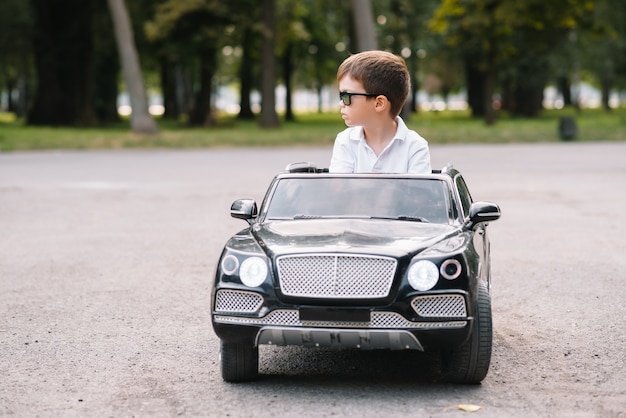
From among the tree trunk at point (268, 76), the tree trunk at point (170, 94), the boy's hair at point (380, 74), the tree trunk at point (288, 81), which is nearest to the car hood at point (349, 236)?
the boy's hair at point (380, 74)

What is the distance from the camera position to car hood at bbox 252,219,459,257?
17.4 feet

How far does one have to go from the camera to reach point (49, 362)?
613 centimetres

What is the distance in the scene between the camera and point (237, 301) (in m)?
5.30

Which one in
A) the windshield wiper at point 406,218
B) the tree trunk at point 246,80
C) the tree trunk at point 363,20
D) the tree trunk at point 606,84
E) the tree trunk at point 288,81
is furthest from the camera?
the tree trunk at point 606,84

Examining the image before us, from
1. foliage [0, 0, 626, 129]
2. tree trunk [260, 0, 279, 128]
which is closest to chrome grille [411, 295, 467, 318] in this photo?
foliage [0, 0, 626, 129]

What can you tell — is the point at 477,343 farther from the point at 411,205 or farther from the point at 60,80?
the point at 60,80

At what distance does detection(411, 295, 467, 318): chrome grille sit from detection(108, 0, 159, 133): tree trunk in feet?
94.6

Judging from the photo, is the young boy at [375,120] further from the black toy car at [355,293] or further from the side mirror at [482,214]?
the black toy car at [355,293]

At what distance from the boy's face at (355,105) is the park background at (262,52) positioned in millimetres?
23815

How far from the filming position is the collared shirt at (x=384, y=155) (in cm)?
647

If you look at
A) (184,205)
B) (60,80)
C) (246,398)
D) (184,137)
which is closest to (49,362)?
(246,398)

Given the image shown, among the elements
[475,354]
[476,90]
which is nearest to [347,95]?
[475,354]

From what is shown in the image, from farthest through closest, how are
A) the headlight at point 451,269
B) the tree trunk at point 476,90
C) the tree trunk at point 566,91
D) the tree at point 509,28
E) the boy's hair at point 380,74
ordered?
the tree trunk at point 566,91 < the tree trunk at point 476,90 < the tree at point 509,28 < the boy's hair at point 380,74 < the headlight at point 451,269

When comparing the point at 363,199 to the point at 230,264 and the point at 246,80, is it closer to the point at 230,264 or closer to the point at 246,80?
the point at 230,264
